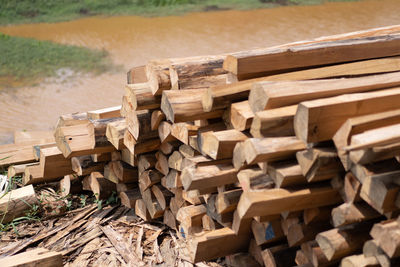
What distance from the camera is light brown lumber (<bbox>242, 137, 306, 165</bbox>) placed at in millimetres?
2479

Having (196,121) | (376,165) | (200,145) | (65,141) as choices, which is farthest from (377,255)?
(65,141)

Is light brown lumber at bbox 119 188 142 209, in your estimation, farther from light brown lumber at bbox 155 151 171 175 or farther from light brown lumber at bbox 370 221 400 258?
light brown lumber at bbox 370 221 400 258

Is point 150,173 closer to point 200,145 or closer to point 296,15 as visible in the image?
point 200,145

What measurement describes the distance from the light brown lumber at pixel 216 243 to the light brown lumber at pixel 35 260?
0.99 metres

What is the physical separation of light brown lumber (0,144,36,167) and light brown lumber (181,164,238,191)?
2618 mm

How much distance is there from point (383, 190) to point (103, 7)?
1046 centimetres

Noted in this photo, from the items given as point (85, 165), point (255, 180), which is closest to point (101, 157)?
point (85, 165)

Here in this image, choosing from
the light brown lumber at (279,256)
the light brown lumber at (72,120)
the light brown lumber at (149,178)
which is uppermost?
the light brown lumber at (72,120)

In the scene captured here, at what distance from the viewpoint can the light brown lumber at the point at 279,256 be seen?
9.86 ft

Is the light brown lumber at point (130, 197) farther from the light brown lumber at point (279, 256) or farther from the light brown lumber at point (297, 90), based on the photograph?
the light brown lumber at point (297, 90)

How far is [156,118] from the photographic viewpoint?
3.46 meters

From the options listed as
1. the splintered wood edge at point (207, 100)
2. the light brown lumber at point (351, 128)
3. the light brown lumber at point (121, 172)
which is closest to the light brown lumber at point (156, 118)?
the splintered wood edge at point (207, 100)

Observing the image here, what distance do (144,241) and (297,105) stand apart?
1.99 metres

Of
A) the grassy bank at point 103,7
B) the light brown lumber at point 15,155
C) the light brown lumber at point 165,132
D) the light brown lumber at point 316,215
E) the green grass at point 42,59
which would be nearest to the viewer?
the light brown lumber at point 316,215
